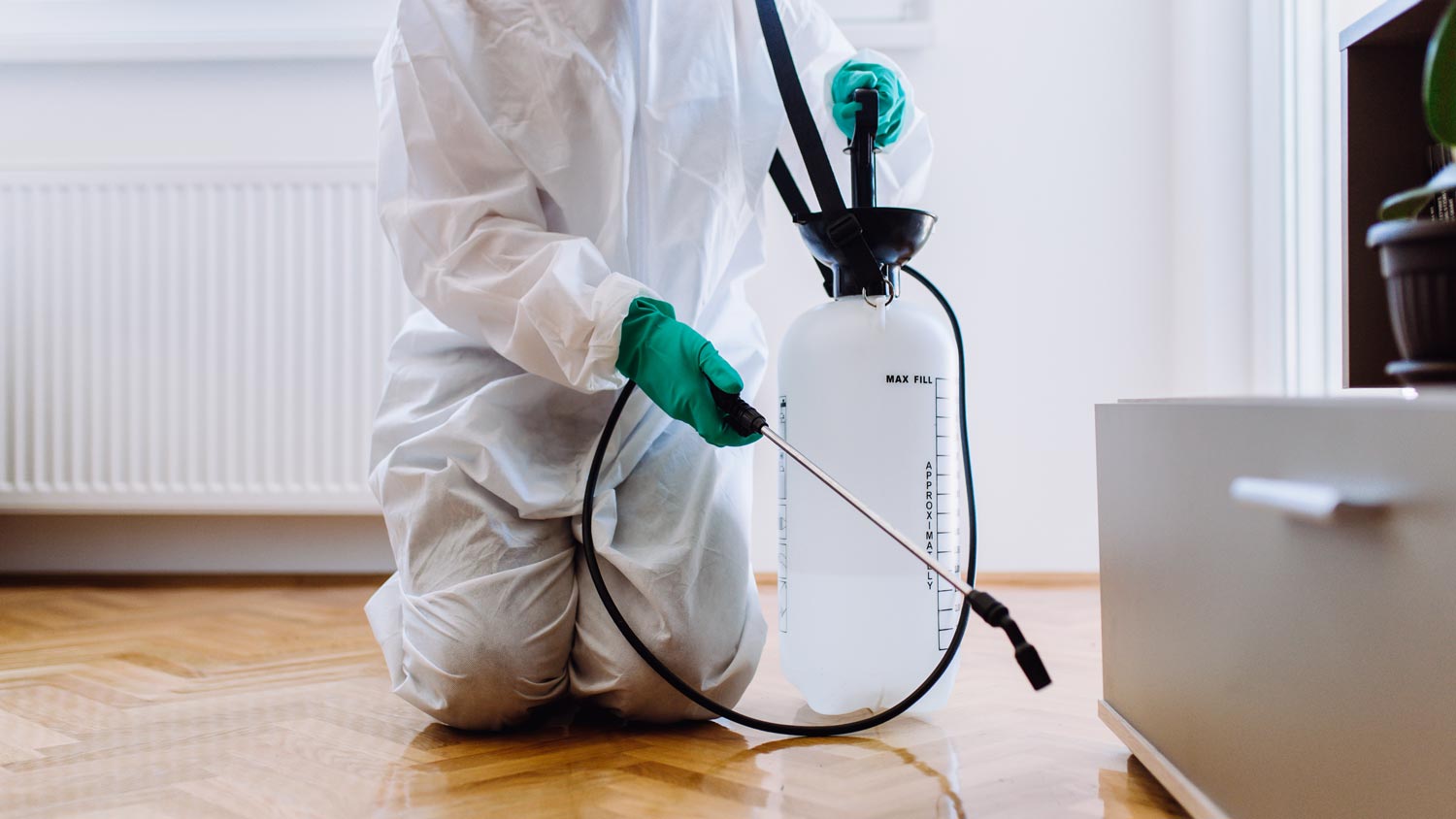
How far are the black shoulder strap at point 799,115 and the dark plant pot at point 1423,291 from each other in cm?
50

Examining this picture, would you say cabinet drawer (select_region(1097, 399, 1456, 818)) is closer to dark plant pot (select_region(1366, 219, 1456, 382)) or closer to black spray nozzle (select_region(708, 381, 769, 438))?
dark plant pot (select_region(1366, 219, 1456, 382))

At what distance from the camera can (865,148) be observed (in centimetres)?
101

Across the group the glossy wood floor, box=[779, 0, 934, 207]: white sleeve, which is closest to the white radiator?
the glossy wood floor


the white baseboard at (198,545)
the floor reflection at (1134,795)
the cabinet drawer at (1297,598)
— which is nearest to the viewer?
the cabinet drawer at (1297,598)

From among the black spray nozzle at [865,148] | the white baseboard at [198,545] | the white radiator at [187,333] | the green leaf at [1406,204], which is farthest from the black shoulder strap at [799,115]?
the white baseboard at [198,545]

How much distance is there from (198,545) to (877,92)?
1.68m

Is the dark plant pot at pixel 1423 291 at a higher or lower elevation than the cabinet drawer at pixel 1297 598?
higher

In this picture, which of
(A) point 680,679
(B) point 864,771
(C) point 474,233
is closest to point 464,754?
(A) point 680,679

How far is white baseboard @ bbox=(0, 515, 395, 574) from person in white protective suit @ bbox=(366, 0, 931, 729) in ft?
3.30

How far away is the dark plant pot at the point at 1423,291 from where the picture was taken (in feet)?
1.59

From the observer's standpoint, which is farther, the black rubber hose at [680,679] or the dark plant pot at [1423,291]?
the black rubber hose at [680,679]

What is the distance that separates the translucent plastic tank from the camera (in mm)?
969

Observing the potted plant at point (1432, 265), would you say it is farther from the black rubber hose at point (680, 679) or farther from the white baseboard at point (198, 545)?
the white baseboard at point (198, 545)

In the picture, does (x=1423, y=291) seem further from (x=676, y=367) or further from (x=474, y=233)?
(x=474, y=233)
